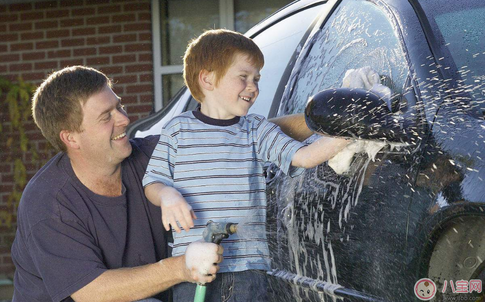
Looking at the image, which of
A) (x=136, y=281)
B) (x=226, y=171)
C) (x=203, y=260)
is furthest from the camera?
(x=136, y=281)

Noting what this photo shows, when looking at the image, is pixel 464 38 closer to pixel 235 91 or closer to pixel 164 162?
pixel 235 91

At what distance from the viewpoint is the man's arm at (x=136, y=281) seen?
2.56m

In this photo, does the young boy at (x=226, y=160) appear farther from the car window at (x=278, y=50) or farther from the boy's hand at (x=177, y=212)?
the car window at (x=278, y=50)

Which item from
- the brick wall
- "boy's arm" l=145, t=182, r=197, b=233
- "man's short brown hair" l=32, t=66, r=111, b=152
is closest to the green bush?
the brick wall

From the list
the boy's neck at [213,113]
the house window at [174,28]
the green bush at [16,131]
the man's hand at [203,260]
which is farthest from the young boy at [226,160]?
the green bush at [16,131]

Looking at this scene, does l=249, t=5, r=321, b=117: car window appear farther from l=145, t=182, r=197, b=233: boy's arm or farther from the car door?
l=145, t=182, r=197, b=233: boy's arm

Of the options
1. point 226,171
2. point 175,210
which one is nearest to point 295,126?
point 226,171

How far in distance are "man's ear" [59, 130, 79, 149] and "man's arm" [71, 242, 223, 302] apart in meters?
0.54

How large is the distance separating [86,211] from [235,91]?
75 cm

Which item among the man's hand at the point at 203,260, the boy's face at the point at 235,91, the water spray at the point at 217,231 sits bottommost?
the man's hand at the point at 203,260

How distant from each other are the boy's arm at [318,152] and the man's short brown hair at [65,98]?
97 centimetres

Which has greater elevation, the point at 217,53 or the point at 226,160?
the point at 217,53

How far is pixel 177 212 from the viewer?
7.70 ft

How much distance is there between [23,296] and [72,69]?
84 cm
